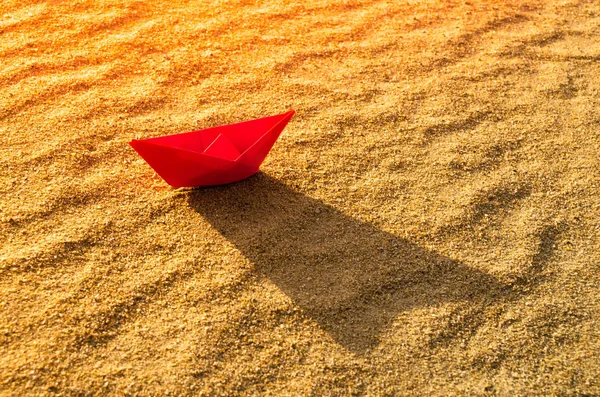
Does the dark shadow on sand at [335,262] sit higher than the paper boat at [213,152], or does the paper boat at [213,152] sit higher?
the paper boat at [213,152]

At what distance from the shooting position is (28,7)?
8.93 feet

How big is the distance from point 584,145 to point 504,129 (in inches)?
10.4

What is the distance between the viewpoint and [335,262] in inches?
64.8

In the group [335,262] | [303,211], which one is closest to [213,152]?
[303,211]

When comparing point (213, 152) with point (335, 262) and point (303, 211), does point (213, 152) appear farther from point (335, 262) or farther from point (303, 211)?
point (335, 262)

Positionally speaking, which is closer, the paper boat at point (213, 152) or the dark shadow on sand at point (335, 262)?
the dark shadow on sand at point (335, 262)

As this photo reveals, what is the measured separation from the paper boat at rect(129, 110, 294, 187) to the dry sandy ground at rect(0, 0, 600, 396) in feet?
0.23

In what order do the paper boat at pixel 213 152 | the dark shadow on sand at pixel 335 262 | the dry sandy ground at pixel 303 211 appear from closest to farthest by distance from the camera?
the dry sandy ground at pixel 303 211 < the dark shadow on sand at pixel 335 262 < the paper boat at pixel 213 152

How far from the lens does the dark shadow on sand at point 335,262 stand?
1.51 metres

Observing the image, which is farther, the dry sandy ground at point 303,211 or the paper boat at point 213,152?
the paper boat at point 213,152

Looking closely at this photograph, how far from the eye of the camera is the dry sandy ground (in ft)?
4.58

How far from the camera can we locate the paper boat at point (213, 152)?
1.69 metres

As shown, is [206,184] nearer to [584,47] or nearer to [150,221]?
[150,221]

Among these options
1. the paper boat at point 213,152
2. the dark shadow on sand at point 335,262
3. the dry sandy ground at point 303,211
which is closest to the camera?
the dry sandy ground at point 303,211
